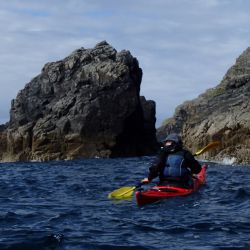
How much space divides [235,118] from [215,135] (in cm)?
155

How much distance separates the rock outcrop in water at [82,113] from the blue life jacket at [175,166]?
3693cm

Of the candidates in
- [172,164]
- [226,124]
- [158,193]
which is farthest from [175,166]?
[226,124]

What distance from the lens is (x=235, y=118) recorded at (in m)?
36.7

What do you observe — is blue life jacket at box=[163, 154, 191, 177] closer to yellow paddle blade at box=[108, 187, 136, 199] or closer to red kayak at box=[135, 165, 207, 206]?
red kayak at box=[135, 165, 207, 206]

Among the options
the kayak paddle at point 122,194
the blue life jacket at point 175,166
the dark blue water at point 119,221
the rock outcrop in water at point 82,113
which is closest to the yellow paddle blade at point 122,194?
the kayak paddle at point 122,194

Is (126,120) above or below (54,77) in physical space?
below

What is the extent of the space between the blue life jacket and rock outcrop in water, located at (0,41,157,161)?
36.9 meters

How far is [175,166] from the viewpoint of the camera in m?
15.9

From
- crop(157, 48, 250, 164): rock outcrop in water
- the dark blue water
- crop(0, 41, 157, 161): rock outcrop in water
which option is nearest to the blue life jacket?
the dark blue water

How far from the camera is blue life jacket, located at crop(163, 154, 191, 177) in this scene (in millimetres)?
15953

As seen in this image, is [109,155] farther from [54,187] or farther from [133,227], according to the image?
[133,227]

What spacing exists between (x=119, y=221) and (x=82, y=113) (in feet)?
142

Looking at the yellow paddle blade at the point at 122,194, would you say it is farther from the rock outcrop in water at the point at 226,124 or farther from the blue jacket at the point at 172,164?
the rock outcrop in water at the point at 226,124

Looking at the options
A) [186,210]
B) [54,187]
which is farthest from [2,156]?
[186,210]
